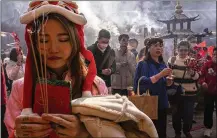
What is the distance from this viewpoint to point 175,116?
11.3 feet

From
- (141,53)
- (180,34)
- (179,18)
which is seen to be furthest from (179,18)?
(141,53)

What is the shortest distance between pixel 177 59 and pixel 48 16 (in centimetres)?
245

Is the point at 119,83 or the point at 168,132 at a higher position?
the point at 119,83

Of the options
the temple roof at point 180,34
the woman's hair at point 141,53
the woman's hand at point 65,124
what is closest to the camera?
the woman's hand at point 65,124

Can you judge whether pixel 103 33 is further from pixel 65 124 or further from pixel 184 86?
pixel 65 124

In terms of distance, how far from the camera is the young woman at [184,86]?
3.19 meters

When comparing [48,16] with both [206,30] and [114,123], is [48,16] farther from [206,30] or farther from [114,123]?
[206,30]

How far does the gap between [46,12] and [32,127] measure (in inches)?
12.0

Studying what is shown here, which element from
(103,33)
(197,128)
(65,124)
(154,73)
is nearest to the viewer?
(65,124)

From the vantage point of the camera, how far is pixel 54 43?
2.93 ft

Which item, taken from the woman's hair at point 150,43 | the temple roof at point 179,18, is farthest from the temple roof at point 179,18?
the woman's hair at point 150,43

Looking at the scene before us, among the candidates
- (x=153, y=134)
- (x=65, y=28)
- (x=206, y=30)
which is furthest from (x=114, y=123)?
(x=206, y=30)

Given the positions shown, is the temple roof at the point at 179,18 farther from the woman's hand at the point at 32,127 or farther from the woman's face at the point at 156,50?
the woman's hand at the point at 32,127

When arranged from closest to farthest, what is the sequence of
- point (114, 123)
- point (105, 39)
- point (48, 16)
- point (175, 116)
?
point (114, 123)
point (48, 16)
point (105, 39)
point (175, 116)
